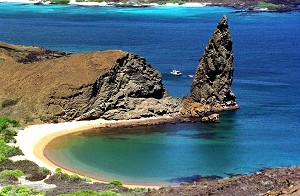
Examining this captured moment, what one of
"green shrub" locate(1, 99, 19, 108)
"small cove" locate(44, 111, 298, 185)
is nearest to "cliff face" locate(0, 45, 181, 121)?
"green shrub" locate(1, 99, 19, 108)

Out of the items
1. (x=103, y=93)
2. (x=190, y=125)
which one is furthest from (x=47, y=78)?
(x=190, y=125)

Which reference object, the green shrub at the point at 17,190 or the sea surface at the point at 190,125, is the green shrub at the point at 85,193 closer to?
the green shrub at the point at 17,190

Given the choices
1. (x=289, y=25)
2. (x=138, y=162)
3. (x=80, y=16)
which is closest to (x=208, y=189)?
(x=138, y=162)

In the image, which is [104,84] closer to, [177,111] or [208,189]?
[177,111]

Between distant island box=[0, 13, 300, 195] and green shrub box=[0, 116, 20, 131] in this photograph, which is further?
distant island box=[0, 13, 300, 195]

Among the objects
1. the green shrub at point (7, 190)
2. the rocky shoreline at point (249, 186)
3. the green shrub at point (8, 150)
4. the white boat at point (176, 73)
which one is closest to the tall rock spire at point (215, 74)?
the white boat at point (176, 73)

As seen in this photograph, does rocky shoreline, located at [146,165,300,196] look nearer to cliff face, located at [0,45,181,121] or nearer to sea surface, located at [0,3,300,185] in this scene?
sea surface, located at [0,3,300,185]
